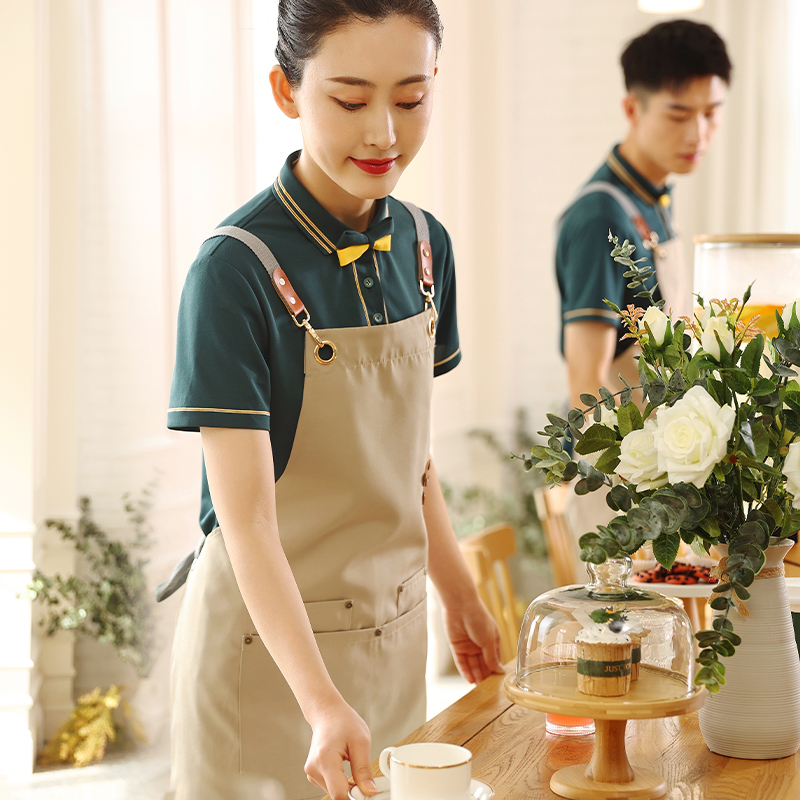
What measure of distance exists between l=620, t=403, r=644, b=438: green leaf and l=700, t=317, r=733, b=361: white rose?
0.09 m

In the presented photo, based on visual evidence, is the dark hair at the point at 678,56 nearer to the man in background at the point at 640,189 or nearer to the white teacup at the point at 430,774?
the man in background at the point at 640,189

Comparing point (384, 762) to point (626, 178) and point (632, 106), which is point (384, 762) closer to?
point (626, 178)

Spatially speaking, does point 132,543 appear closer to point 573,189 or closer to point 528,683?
point 528,683

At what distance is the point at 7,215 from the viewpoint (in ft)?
8.28

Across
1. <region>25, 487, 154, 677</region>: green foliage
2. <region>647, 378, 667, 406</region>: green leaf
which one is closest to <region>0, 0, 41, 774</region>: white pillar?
<region>25, 487, 154, 677</region>: green foliage

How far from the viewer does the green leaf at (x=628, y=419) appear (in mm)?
995

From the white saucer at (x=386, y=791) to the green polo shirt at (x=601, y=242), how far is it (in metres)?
1.62

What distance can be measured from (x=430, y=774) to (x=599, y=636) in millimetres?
217

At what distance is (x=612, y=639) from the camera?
949 mm

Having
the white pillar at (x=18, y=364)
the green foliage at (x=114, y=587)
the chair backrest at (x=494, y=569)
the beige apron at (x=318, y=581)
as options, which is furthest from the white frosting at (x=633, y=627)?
the green foliage at (x=114, y=587)

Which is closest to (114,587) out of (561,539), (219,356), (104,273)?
(104,273)

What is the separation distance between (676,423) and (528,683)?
0.29m

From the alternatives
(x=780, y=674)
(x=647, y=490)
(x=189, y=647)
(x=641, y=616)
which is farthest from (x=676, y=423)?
(x=189, y=647)

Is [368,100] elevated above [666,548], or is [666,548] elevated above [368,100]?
[368,100]
